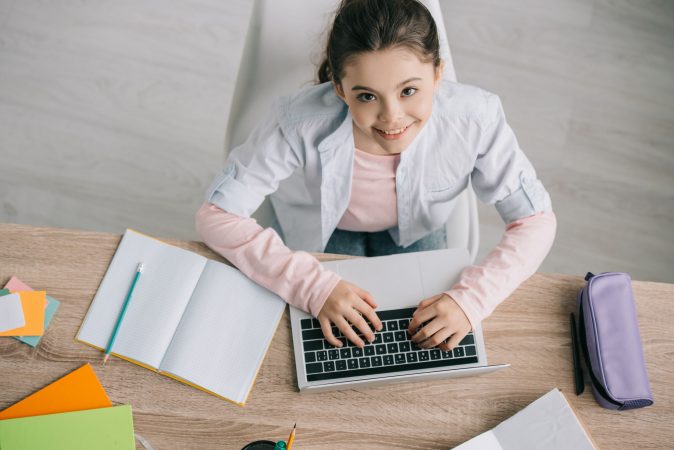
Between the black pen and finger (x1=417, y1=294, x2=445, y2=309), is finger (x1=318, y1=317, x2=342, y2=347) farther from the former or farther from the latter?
the black pen

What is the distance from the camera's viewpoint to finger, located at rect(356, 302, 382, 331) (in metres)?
0.97

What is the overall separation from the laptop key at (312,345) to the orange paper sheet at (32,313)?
16.1 inches

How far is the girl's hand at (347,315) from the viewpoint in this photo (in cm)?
96

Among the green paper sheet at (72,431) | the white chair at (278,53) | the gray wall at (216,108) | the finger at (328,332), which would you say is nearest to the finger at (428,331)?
the finger at (328,332)

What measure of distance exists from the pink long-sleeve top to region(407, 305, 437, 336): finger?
46mm

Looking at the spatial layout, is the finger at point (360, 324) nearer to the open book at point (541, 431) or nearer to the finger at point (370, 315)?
the finger at point (370, 315)

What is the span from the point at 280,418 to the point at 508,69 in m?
1.45

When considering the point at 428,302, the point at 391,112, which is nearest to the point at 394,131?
the point at 391,112

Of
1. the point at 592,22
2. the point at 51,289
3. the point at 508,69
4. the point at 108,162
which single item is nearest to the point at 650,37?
the point at 592,22

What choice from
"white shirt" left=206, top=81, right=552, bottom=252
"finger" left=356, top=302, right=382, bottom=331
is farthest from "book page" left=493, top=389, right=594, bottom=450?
"white shirt" left=206, top=81, right=552, bottom=252

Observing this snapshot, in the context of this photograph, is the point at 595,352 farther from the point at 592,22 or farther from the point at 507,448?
the point at 592,22

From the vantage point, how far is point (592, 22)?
203 centimetres

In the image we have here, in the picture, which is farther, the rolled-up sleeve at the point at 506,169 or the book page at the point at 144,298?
the rolled-up sleeve at the point at 506,169

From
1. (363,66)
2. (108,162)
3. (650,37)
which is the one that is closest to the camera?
(363,66)
